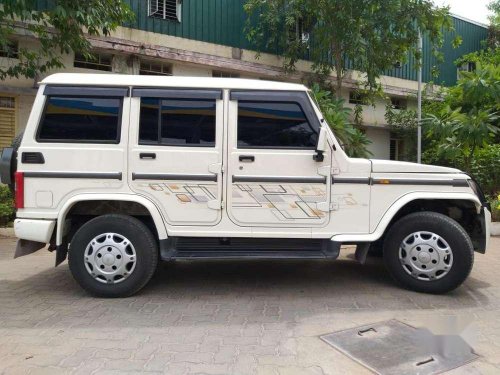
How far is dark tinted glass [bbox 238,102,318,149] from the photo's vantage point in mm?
4496

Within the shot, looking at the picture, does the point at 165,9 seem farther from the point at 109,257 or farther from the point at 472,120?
the point at 109,257

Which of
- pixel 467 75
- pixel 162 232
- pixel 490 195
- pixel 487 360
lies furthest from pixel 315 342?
pixel 490 195

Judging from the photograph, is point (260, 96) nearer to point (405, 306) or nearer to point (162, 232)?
point (162, 232)

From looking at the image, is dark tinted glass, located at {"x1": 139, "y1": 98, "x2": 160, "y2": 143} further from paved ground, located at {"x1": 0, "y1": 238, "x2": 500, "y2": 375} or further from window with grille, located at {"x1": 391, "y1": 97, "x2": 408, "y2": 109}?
window with grille, located at {"x1": 391, "y1": 97, "x2": 408, "y2": 109}

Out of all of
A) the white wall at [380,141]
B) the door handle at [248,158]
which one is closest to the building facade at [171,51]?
the white wall at [380,141]

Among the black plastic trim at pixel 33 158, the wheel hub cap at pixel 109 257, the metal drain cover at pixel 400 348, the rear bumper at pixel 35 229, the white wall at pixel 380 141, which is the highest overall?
the white wall at pixel 380 141

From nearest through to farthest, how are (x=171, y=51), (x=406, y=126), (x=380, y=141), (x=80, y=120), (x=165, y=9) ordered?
(x=80, y=120)
(x=171, y=51)
(x=165, y=9)
(x=406, y=126)
(x=380, y=141)

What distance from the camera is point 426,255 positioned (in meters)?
4.52

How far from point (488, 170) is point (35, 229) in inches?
420

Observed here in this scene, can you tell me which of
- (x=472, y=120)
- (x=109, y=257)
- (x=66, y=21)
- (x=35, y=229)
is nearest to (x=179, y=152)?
(x=109, y=257)

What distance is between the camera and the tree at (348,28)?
34.6 ft

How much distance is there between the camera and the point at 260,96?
4539 mm

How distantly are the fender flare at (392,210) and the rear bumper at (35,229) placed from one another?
2.85 m

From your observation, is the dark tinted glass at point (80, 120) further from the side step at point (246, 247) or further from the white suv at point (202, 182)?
the side step at point (246, 247)
